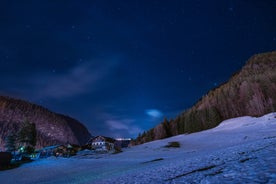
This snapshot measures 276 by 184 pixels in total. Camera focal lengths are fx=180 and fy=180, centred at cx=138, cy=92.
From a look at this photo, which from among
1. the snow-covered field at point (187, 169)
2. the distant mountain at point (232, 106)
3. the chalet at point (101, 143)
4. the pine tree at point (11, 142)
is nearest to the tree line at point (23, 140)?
the pine tree at point (11, 142)

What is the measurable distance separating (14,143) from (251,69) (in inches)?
4149

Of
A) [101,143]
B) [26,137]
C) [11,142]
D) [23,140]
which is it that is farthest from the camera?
[101,143]

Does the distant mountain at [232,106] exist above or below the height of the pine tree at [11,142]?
above

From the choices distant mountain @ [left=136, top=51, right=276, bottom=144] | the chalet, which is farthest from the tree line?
distant mountain @ [left=136, top=51, right=276, bottom=144]

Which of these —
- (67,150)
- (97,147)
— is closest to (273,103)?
(97,147)

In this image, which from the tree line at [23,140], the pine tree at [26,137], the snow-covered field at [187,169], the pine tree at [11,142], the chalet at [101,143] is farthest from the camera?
the chalet at [101,143]

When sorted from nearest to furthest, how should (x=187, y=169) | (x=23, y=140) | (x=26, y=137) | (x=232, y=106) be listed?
(x=187, y=169) → (x=23, y=140) → (x=26, y=137) → (x=232, y=106)

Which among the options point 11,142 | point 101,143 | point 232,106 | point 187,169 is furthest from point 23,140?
point 232,106

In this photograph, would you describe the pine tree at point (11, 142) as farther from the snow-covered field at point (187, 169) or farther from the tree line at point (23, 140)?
the snow-covered field at point (187, 169)

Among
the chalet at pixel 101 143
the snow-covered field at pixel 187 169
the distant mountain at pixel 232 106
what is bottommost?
the snow-covered field at pixel 187 169

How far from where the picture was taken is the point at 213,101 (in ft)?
225

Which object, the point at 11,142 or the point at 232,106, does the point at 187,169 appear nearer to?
the point at 232,106

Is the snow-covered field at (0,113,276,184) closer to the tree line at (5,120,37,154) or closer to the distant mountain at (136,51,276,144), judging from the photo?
the distant mountain at (136,51,276,144)

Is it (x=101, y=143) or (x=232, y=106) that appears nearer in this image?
(x=232, y=106)
